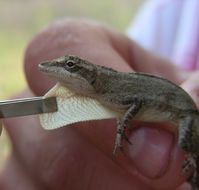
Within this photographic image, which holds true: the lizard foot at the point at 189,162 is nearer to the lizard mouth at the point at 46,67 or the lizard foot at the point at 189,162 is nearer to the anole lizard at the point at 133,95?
the anole lizard at the point at 133,95

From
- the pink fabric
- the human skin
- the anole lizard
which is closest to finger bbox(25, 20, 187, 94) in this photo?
the human skin

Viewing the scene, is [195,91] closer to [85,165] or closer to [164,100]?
[164,100]

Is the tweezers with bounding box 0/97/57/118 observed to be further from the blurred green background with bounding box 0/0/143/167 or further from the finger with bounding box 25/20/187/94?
the blurred green background with bounding box 0/0/143/167

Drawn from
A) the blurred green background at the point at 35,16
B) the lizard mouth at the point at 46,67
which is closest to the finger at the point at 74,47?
the lizard mouth at the point at 46,67

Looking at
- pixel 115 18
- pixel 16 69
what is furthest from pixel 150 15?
pixel 115 18

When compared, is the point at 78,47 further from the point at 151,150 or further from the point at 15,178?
the point at 15,178

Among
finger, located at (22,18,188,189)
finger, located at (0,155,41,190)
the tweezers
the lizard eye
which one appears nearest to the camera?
the tweezers

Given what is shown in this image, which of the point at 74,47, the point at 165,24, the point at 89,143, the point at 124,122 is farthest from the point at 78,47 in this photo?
the point at 165,24
